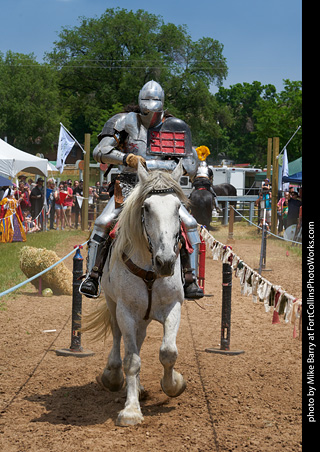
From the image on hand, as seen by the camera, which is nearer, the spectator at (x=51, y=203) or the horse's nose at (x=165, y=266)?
the horse's nose at (x=165, y=266)

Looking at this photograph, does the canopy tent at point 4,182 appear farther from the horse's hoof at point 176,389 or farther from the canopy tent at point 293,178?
the horse's hoof at point 176,389

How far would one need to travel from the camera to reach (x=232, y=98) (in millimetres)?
83500

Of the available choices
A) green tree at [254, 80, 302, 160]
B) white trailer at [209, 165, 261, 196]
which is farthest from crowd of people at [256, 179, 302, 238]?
green tree at [254, 80, 302, 160]

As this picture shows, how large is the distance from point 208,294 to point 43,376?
18.7 feet

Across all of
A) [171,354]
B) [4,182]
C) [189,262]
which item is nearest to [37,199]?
[4,182]

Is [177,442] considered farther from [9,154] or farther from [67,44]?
[67,44]

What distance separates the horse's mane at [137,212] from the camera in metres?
5.03

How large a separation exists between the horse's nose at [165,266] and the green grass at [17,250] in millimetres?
7040

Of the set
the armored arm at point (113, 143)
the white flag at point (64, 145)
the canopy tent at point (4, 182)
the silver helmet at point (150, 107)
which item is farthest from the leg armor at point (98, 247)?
the white flag at point (64, 145)

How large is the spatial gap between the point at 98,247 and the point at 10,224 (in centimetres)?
1398

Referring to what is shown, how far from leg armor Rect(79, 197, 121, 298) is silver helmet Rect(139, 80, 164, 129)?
94 centimetres

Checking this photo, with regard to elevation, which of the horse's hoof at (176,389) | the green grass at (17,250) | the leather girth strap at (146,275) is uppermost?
the leather girth strap at (146,275)

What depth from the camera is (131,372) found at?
5.12 meters

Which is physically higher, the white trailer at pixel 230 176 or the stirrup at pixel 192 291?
the white trailer at pixel 230 176
